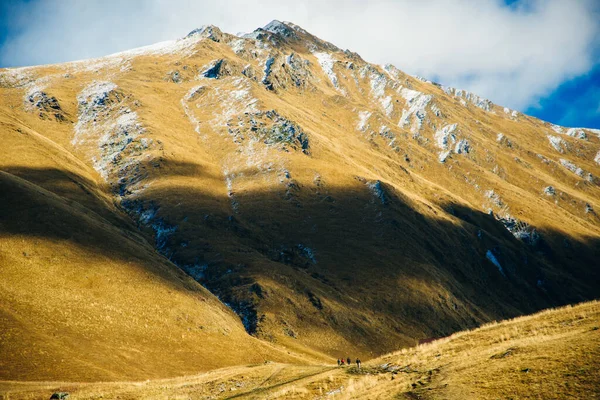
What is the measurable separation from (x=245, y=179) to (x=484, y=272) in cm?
10935

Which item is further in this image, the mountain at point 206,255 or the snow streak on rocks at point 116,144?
the snow streak on rocks at point 116,144

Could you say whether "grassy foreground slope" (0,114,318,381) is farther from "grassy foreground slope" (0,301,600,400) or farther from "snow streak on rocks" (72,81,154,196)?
"snow streak on rocks" (72,81,154,196)

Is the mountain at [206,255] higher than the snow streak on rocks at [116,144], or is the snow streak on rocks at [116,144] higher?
the snow streak on rocks at [116,144]

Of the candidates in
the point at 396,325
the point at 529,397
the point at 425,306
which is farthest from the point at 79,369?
the point at 425,306

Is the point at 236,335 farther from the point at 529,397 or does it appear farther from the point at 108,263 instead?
the point at 529,397

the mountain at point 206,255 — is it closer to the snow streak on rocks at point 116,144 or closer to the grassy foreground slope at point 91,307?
the grassy foreground slope at point 91,307

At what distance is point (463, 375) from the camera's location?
788 inches

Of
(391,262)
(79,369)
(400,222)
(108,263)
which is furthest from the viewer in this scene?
(400,222)

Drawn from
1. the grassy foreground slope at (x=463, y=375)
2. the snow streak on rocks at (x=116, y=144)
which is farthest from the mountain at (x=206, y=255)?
the grassy foreground slope at (x=463, y=375)

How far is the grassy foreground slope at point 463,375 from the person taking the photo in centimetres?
1694

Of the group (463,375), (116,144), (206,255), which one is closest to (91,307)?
(206,255)

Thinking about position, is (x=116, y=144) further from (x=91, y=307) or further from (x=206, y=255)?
(x=91, y=307)

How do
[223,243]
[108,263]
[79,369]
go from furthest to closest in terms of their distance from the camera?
[223,243] → [108,263] → [79,369]

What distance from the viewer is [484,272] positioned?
184375 mm
